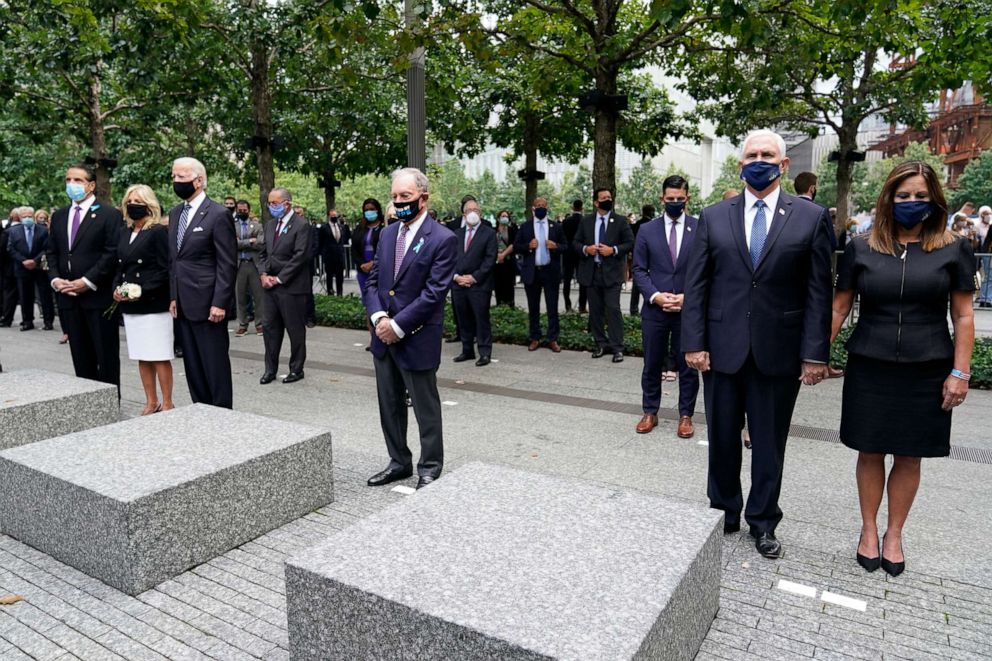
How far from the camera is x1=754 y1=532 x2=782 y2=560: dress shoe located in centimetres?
411

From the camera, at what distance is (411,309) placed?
5004 millimetres

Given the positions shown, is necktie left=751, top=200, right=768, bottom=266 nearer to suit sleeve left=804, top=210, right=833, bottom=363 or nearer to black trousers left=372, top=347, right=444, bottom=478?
suit sleeve left=804, top=210, right=833, bottom=363

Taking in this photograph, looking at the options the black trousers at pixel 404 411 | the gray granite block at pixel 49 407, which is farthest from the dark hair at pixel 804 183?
the gray granite block at pixel 49 407

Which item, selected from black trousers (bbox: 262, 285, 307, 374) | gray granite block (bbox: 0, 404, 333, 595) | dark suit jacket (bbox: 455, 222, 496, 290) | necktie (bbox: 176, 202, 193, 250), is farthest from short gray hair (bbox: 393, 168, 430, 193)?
dark suit jacket (bbox: 455, 222, 496, 290)

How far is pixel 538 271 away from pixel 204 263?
224 inches

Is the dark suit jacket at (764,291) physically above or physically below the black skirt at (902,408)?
above

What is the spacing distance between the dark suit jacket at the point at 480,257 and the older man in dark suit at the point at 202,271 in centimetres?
379

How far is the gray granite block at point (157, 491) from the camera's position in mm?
3709

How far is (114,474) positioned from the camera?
3.95m

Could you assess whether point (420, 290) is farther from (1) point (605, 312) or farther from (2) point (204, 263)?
(1) point (605, 312)

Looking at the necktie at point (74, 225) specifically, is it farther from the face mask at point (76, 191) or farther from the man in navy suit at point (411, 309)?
the man in navy suit at point (411, 309)

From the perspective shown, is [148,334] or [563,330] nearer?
[148,334]

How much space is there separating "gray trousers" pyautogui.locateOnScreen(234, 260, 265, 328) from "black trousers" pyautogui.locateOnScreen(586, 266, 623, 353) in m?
5.79

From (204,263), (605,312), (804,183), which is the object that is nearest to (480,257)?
(605,312)
